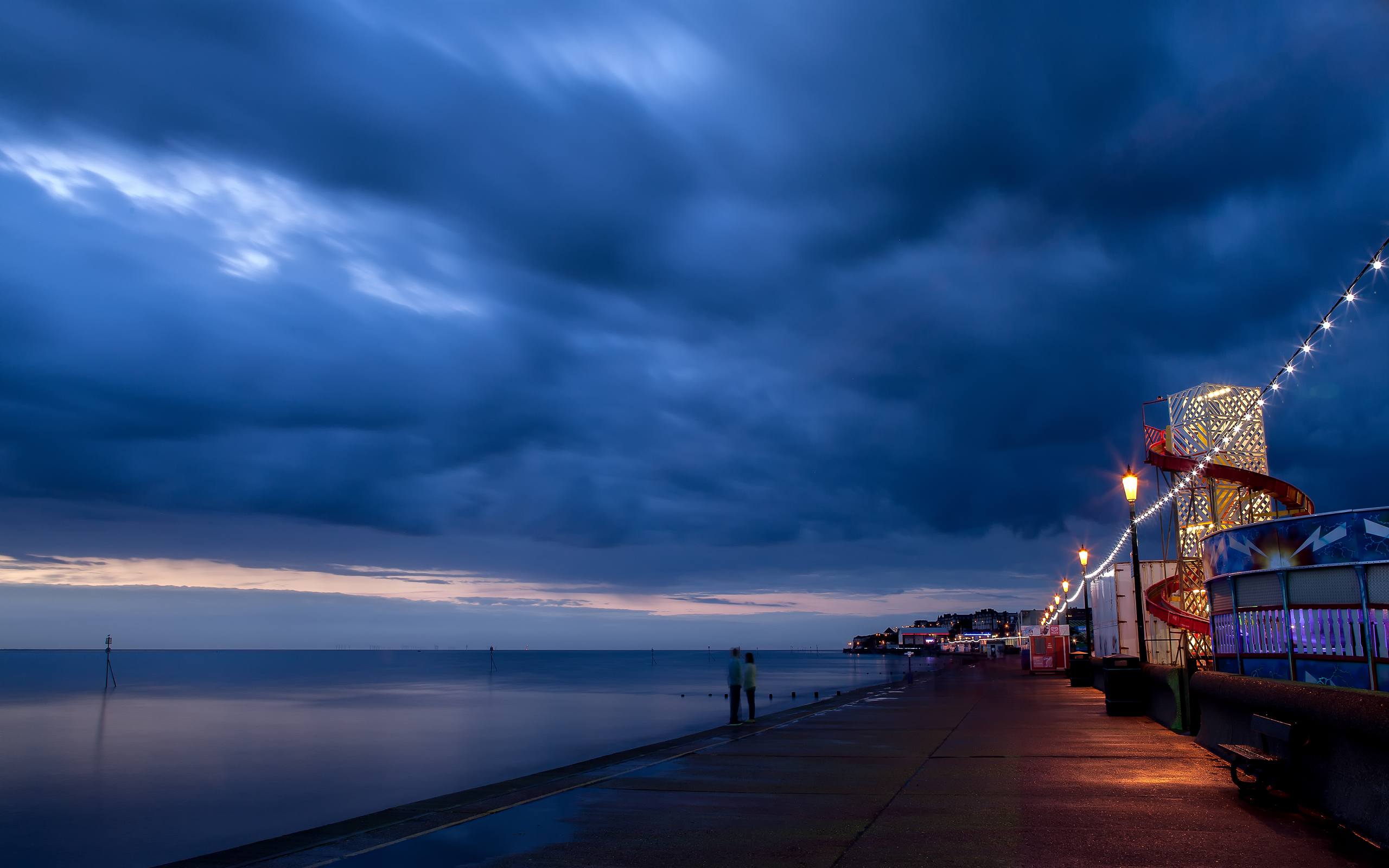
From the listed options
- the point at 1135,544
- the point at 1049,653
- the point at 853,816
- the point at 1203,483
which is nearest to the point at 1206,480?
the point at 1203,483

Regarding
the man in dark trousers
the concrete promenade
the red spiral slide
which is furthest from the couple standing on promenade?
the red spiral slide

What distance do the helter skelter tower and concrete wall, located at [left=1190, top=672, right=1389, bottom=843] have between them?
2311cm

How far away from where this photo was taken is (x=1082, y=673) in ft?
121

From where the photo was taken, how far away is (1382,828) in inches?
293

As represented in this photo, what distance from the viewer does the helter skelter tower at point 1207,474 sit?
3162cm

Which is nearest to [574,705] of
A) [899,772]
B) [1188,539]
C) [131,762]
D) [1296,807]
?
[131,762]

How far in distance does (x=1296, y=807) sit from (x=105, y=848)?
60.3ft

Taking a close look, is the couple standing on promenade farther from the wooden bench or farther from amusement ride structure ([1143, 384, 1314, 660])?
amusement ride structure ([1143, 384, 1314, 660])

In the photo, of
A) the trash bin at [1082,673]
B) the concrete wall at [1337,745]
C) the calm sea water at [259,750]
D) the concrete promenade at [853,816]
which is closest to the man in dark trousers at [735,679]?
the concrete promenade at [853,816]

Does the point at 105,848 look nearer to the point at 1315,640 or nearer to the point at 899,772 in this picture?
the point at 899,772

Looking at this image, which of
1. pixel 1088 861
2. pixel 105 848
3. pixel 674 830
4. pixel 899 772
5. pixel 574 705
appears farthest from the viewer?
pixel 574 705

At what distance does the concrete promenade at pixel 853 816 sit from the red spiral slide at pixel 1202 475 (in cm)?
1482

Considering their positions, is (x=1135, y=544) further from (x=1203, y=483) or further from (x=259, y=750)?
(x=259, y=750)

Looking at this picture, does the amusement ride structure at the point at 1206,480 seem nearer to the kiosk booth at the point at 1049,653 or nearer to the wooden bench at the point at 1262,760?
the kiosk booth at the point at 1049,653
